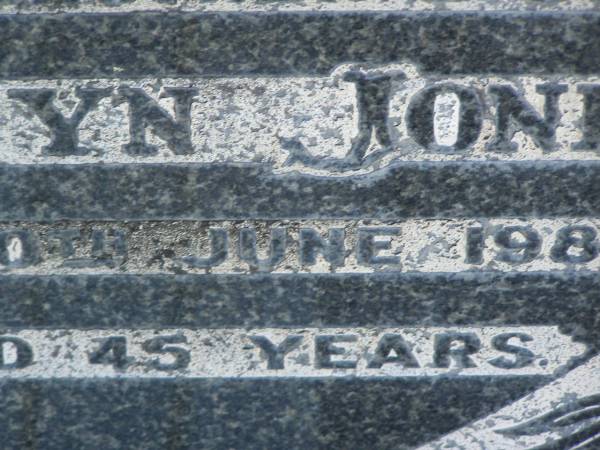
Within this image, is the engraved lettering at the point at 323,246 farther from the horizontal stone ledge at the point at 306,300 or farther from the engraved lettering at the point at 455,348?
the engraved lettering at the point at 455,348

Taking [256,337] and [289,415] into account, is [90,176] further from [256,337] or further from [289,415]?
[289,415]

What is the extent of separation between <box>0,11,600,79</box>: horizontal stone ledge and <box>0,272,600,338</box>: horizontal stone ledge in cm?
25

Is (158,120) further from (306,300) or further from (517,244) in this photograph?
(517,244)

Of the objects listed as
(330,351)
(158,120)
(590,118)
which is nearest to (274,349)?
(330,351)

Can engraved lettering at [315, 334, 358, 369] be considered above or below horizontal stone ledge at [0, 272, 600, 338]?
below

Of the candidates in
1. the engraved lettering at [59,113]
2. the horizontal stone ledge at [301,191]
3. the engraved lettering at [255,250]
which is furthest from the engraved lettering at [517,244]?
the engraved lettering at [59,113]

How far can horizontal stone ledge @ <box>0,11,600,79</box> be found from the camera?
86cm

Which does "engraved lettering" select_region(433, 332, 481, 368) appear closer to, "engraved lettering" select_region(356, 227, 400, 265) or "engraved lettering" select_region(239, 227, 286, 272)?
"engraved lettering" select_region(356, 227, 400, 265)

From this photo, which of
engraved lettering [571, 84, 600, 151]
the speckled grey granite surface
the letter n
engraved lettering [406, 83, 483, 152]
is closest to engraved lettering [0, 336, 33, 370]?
the speckled grey granite surface

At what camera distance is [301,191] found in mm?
897

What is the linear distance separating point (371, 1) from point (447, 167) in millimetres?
216

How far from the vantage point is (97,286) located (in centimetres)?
92

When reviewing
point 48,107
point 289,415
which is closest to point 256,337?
point 289,415

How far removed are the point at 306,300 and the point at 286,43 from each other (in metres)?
0.31
